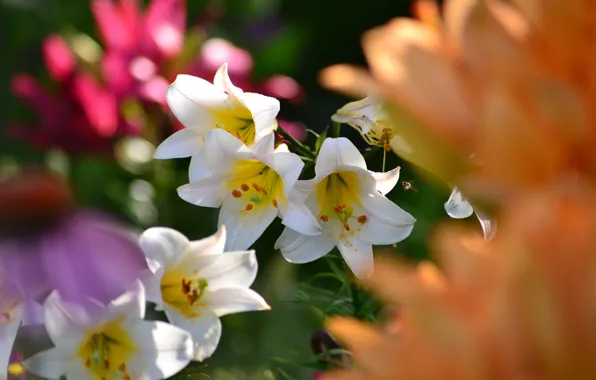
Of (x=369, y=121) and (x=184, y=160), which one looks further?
(x=184, y=160)

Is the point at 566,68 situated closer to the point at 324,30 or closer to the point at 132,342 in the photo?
the point at 132,342

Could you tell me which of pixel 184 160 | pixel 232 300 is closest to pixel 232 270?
pixel 232 300

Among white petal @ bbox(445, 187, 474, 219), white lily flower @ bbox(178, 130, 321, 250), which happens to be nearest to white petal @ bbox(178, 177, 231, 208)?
white lily flower @ bbox(178, 130, 321, 250)

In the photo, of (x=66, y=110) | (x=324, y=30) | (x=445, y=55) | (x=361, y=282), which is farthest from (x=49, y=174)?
(x=324, y=30)

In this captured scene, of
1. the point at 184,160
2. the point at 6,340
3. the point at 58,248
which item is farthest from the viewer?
the point at 184,160

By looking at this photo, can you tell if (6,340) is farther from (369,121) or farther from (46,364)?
(369,121)

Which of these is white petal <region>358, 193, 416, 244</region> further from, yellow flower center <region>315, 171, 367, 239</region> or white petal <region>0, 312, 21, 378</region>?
white petal <region>0, 312, 21, 378</region>
